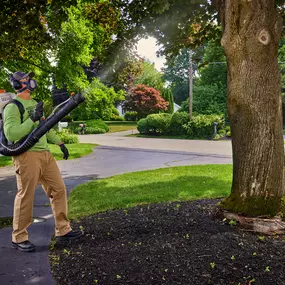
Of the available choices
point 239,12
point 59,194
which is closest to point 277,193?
point 239,12

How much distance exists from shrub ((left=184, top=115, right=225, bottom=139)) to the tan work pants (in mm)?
22514

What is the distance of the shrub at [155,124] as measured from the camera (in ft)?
95.0

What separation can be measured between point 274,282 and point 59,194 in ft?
7.86

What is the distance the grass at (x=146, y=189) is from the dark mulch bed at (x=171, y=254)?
4.45 ft

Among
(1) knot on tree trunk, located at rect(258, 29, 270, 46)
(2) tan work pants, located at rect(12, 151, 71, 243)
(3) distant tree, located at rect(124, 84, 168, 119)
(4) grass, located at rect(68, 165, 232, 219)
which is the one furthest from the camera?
(3) distant tree, located at rect(124, 84, 168, 119)

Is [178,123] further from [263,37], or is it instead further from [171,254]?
[171,254]

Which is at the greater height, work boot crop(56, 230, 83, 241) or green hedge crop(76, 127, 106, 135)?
work boot crop(56, 230, 83, 241)

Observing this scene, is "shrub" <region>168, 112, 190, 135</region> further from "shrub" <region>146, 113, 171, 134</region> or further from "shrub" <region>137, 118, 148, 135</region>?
"shrub" <region>137, 118, 148, 135</region>

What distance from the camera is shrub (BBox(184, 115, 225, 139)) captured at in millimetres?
26125

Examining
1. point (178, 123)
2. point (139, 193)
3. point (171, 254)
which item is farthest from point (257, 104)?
point (178, 123)

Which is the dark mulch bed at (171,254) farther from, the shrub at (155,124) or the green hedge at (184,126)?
the shrub at (155,124)

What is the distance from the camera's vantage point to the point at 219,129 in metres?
27.2

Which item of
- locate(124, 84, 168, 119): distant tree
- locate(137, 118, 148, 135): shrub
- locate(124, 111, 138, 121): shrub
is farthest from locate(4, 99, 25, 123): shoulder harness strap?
locate(124, 111, 138, 121): shrub

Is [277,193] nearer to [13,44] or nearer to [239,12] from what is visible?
[239,12]
